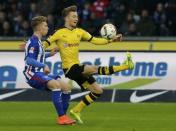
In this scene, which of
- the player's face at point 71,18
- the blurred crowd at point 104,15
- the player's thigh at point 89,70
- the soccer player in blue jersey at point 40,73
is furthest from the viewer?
the blurred crowd at point 104,15

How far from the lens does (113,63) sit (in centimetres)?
1627

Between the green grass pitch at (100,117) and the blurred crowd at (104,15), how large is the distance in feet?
13.1

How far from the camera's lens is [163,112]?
43.5 ft

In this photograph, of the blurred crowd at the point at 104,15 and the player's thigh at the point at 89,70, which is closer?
the player's thigh at the point at 89,70

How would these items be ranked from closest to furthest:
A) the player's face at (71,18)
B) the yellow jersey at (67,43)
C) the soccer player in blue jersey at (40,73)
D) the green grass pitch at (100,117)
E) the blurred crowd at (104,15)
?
1. the green grass pitch at (100,117)
2. the soccer player in blue jersey at (40,73)
3. the player's face at (71,18)
4. the yellow jersey at (67,43)
5. the blurred crowd at (104,15)

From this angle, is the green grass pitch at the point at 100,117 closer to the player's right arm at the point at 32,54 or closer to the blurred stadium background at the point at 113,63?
the blurred stadium background at the point at 113,63

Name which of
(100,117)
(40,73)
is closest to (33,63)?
(40,73)

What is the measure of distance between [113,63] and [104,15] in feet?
10.6

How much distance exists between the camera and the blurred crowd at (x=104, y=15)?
61.5 ft

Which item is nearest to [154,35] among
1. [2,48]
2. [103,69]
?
[2,48]

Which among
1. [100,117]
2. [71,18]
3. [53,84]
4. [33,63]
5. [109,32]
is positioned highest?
[71,18]

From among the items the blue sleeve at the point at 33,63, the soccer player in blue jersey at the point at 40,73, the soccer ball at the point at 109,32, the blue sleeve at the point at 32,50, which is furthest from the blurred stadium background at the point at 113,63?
the soccer ball at the point at 109,32

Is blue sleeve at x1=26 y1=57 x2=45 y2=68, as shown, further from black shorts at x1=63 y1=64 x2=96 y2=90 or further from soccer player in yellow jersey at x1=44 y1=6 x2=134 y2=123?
black shorts at x1=63 y1=64 x2=96 y2=90

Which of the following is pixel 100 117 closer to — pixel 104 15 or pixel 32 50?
pixel 32 50
